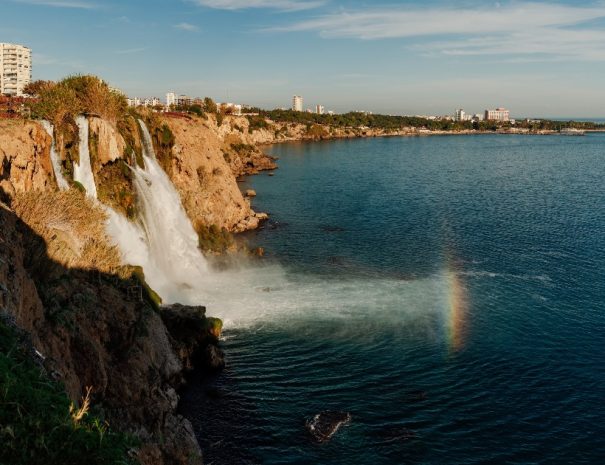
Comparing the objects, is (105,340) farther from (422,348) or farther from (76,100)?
(76,100)

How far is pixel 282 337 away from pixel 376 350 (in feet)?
19.3

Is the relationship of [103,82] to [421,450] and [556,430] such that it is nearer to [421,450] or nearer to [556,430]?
[421,450]

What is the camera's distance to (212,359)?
3027cm

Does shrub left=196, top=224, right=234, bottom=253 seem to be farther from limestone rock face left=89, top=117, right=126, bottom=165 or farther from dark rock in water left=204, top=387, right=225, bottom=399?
dark rock in water left=204, top=387, right=225, bottom=399

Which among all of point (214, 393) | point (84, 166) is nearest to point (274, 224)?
point (84, 166)

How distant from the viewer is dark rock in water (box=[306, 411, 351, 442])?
24438 millimetres

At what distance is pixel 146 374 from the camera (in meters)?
24.5

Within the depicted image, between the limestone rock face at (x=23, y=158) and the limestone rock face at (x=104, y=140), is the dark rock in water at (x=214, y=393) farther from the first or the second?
the limestone rock face at (x=104, y=140)

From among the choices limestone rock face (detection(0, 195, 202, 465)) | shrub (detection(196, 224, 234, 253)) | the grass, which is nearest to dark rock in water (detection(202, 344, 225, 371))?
limestone rock face (detection(0, 195, 202, 465))

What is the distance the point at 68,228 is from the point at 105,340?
267 inches

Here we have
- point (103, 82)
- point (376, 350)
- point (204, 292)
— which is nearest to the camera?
point (376, 350)

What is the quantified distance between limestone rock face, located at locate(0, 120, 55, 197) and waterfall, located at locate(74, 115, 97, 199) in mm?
4340

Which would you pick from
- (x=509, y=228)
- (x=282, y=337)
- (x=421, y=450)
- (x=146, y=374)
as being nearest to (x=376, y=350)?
(x=282, y=337)

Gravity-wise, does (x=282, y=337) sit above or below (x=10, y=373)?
below
